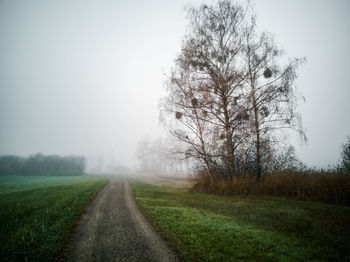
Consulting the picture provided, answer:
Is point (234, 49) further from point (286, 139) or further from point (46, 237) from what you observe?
point (46, 237)

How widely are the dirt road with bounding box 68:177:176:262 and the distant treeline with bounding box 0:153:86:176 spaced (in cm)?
5557

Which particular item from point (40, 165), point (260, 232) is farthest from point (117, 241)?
point (40, 165)

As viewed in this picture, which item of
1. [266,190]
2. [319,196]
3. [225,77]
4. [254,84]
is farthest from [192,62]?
[319,196]

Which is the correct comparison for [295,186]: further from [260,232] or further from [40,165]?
[40,165]

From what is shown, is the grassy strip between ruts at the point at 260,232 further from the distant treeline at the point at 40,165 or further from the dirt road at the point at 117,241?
the distant treeline at the point at 40,165

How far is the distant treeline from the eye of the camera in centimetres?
4562

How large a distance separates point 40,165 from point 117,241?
61.1 metres

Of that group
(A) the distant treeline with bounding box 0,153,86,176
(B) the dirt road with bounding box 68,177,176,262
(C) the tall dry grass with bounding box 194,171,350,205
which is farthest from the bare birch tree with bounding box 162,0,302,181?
(A) the distant treeline with bounding box 0,153,86,176

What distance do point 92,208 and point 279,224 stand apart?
9.50 metres

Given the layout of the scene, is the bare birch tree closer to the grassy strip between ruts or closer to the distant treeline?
the grassy strip between ruts

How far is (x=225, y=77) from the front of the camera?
1223 centimetres

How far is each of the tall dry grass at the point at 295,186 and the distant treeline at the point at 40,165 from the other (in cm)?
5596

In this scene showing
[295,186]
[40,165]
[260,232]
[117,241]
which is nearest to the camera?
[117,241]

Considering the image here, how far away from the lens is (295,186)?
9.26 m
